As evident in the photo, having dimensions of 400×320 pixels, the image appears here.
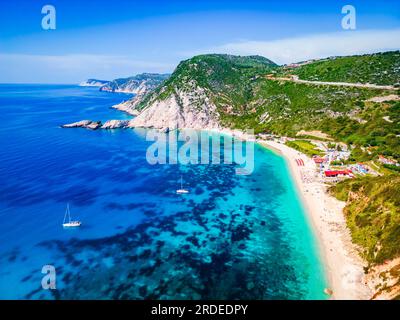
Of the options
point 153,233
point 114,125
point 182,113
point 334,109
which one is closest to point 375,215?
point 153,233

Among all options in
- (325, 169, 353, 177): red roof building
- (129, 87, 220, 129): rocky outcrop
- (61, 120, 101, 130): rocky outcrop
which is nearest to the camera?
(325, 169, 353, 177): red roof building

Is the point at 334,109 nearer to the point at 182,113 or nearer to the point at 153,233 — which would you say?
the point at 182,113

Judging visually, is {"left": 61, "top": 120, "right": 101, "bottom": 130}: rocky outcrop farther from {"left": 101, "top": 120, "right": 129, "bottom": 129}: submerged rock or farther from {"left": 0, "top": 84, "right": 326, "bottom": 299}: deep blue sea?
{"left": 0, "top": 84, "right": 326, "bottom": 299}: deep blue sea

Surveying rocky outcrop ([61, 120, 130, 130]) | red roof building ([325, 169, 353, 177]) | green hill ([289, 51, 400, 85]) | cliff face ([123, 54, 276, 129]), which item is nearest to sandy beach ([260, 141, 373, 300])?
red roof building ([325, 169, 353, 177])
